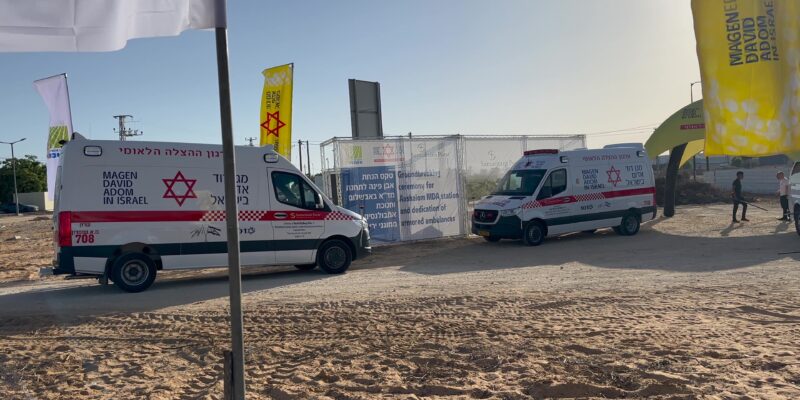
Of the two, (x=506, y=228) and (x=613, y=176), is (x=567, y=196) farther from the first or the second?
(x=506, y=228)

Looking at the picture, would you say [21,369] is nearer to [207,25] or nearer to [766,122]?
[207,25]

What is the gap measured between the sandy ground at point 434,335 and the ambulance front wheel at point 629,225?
242 inches

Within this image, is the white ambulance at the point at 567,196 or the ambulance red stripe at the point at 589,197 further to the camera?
the ambulance red stripe at the point at 589,197

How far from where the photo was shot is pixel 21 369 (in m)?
5.86

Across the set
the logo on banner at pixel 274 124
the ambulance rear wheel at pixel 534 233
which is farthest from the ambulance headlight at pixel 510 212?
the logo on banner at pixel 274 124

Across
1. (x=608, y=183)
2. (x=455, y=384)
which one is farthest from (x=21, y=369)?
(x=608, y=183)

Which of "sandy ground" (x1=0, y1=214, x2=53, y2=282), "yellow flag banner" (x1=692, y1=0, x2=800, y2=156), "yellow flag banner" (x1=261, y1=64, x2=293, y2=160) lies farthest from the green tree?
"yellow flag banner" (x1=692, y1=0, x2=800, y2=156)

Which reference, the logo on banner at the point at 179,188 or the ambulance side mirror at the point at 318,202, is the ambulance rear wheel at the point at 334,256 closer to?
the ambulance side mirror at the point at 318,202

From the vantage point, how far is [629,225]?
18.3m

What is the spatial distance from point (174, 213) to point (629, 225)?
13303mm

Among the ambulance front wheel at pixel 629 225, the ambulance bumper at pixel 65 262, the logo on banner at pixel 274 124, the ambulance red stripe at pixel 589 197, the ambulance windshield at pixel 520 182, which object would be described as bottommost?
the ambulance front wheel at pixel 629 225

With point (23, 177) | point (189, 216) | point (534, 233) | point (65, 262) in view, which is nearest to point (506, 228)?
point (534, 233)

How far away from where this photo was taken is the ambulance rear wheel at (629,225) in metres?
18.2

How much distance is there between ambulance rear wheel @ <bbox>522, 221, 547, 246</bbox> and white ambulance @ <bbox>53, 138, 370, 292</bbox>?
5.86 m
